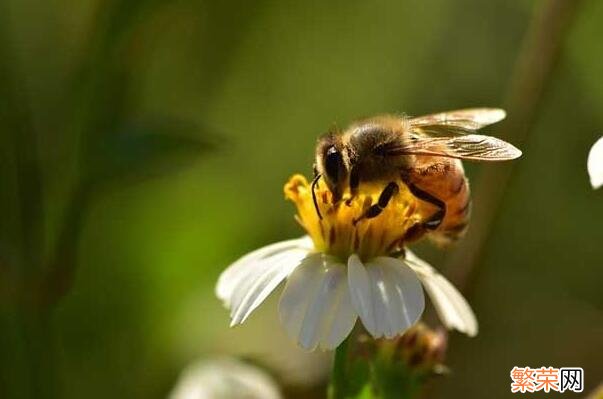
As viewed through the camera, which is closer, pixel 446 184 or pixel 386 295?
pixel 386 295

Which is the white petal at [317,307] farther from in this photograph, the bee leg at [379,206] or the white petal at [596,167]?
the white petal at [596,167]

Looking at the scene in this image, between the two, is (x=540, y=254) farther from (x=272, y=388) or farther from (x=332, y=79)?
(x=272, y=388)

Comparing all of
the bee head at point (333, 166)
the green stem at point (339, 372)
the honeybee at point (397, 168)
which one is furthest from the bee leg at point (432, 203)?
the green stem at point (339, 372)

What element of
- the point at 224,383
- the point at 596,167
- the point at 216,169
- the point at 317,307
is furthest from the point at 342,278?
the point at 216,169

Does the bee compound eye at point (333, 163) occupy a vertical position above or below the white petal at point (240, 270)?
above

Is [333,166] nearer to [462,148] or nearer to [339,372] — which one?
[462,148]
